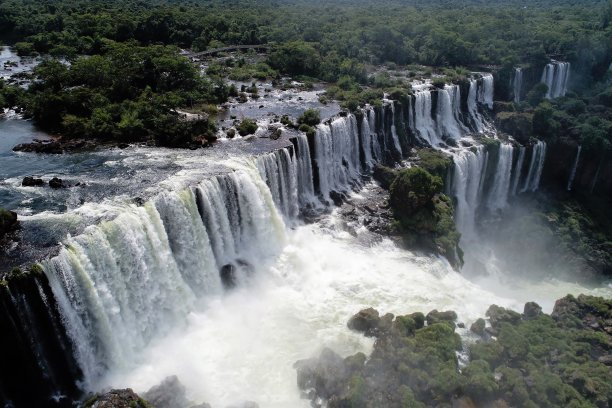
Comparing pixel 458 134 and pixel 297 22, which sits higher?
pixel 297 22

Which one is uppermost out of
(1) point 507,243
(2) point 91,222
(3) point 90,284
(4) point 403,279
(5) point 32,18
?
(5) point 32,18

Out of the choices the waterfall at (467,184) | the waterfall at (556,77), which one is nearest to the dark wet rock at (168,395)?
the waterfall at (467,184)

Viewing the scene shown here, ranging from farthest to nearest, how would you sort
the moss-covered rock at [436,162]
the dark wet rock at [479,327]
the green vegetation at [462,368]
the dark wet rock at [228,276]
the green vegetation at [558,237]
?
the moss-covered rock at [436,162]
the green vegetation at [558,237]
the dark wet rock at [228,276]
the dark wet rock at [479,327]
the green vegetation at [462,368]

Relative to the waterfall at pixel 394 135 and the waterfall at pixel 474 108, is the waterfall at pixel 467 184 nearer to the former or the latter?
the waterfall at pixel 394 135

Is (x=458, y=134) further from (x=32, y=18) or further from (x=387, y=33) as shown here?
(x=32, y=18)

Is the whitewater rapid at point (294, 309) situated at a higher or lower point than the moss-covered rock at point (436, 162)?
lower

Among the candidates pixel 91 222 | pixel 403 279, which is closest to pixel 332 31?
pixel 403 279

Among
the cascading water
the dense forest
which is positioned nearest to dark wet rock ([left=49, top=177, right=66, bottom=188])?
the dense forest
